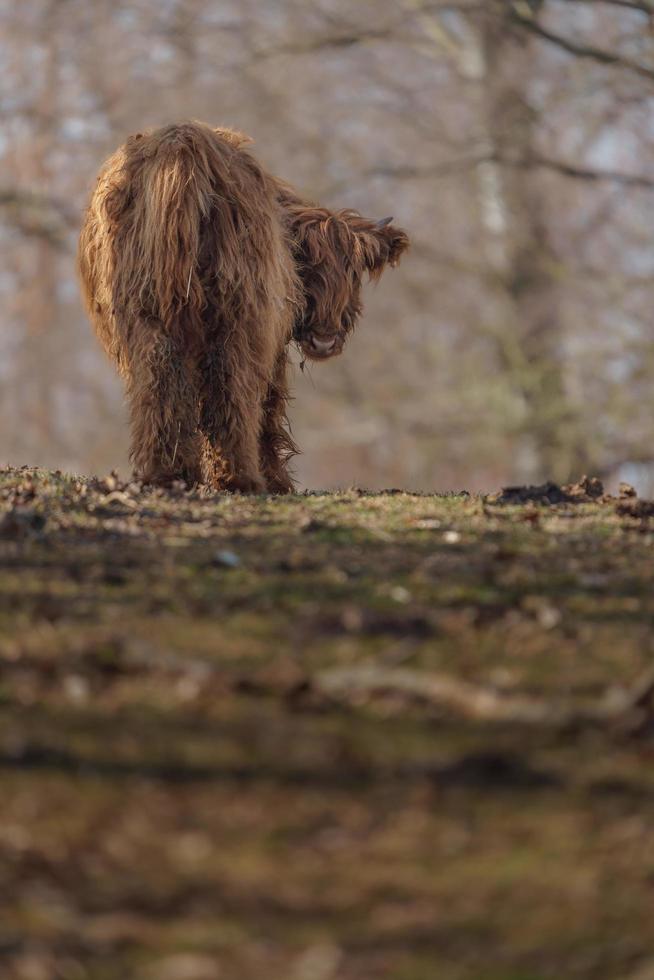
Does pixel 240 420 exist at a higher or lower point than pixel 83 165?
lower

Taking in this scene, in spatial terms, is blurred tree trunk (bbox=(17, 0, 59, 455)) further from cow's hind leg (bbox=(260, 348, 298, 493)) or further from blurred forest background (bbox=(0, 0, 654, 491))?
cow's hind leg (bbox=(260, 348, 298, 493))

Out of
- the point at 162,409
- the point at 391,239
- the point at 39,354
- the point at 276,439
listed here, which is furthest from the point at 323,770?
the point at 39,354

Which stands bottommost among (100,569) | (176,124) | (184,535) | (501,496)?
(100,569)

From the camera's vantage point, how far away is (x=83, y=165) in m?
27.8

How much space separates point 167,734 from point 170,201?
3.48m

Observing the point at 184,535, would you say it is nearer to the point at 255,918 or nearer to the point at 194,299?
the point at 194,299

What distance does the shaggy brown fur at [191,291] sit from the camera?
6293mm

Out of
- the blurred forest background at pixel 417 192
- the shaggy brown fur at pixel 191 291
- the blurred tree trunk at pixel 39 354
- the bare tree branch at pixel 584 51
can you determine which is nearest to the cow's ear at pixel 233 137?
the shaggy brown fur at pixel 191 291

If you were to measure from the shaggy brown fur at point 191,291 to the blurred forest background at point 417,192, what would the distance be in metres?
9.05

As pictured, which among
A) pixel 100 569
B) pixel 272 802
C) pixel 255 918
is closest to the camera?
pixel 255 918

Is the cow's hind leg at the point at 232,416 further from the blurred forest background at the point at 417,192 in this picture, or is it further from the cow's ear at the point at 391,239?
the blurred forest background at the point at 417,192

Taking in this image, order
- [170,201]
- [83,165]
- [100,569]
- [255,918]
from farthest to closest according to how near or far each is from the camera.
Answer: [83,165], [170,201], [100,569], [255,918]

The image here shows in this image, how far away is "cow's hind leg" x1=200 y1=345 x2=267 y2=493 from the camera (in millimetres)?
6574

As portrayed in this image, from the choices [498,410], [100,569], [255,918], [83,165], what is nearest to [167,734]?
[255,918]
